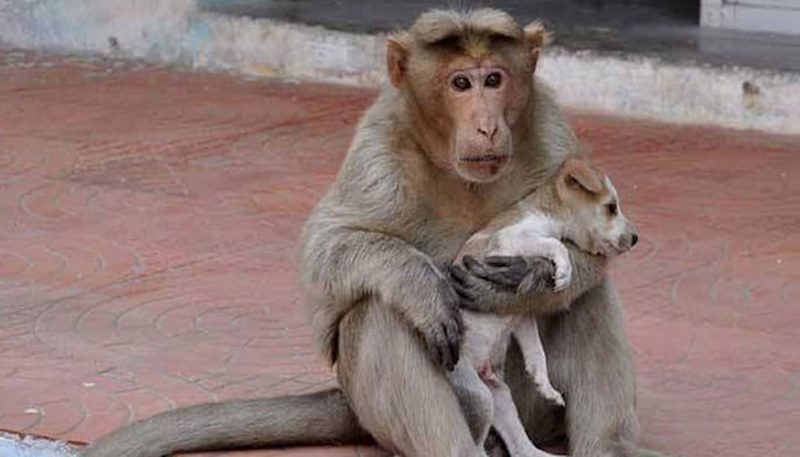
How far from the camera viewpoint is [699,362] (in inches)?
247

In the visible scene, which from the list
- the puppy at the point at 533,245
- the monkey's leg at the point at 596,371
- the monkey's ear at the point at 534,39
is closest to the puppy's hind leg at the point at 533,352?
the puppy at the point at 533,245

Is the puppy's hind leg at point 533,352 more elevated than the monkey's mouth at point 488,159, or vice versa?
the monkey's mouth at point 488,159

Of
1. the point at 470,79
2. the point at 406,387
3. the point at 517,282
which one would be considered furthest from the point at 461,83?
the point at 406,387

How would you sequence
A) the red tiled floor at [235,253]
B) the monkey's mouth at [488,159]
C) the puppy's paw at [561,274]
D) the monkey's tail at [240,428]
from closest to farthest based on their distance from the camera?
the monkey's mouth at [488,159], the puppy's paw at [561,274], the monkey's tail at [240,428], the red tiled floor at [235,253]

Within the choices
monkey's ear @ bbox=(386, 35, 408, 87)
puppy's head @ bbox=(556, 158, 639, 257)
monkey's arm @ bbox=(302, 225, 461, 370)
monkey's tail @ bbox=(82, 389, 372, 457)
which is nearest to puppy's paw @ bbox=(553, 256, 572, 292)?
puppy's head @ bbox=(556, 158, 639, 257)

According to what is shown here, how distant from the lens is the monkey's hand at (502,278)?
475 centimetres

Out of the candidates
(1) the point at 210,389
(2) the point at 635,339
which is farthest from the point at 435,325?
(2) the point at 635,339

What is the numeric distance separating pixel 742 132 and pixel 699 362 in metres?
3.57

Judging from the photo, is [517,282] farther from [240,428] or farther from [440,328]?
[240,428]

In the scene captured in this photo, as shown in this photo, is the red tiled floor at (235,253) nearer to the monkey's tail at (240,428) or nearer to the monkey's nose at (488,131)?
the monkey's tail at (240,428)

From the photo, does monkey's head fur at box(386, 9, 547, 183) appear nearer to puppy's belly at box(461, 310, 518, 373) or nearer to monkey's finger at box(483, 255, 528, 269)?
monkey's finger at box(483, 255, 528, 269)

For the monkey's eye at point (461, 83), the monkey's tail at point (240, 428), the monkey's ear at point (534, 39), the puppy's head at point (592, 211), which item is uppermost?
the monkey's ear at point (534, 39)

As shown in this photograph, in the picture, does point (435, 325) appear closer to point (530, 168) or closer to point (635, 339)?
point (530, 168)

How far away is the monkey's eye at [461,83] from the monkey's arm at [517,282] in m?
0.41
